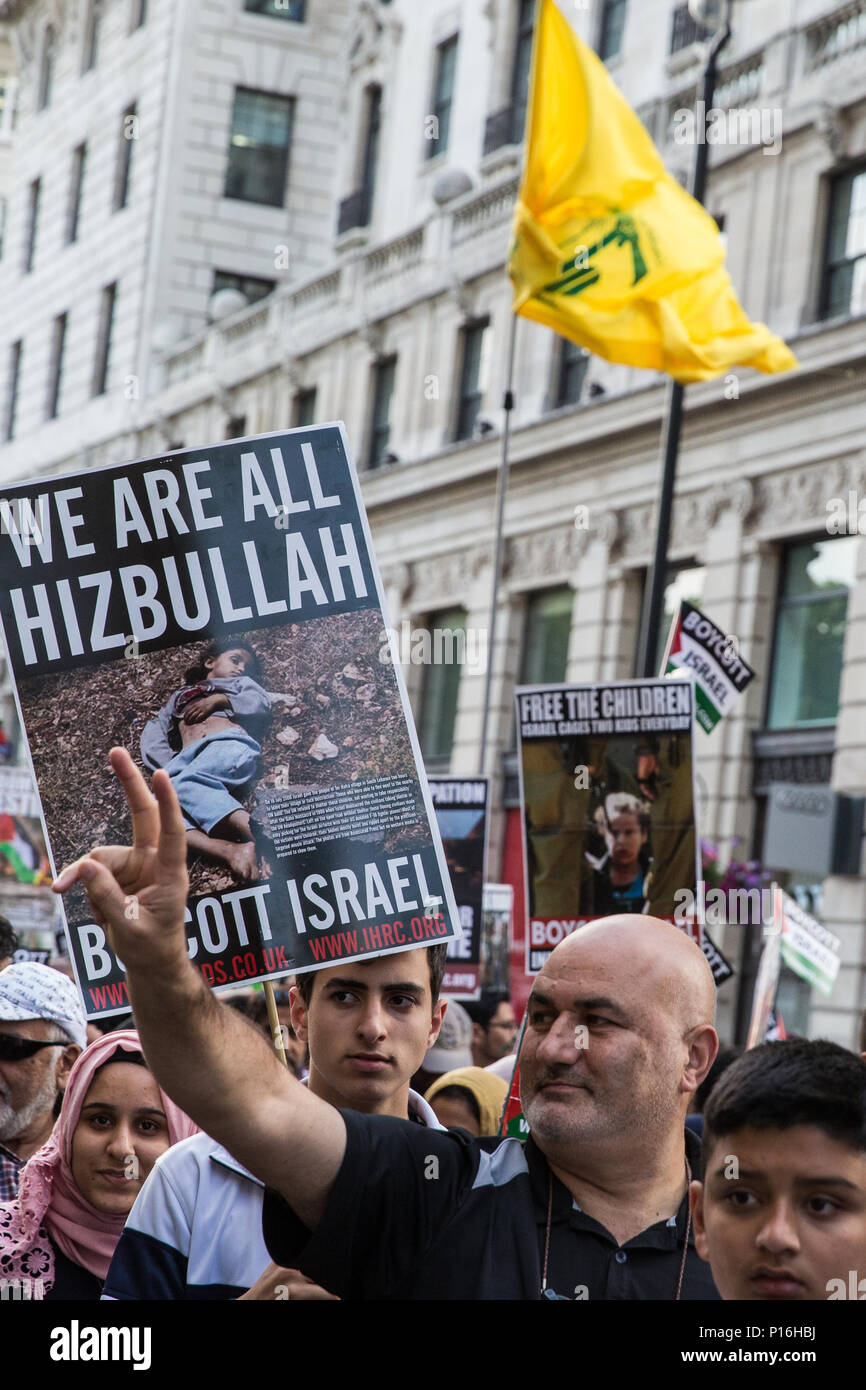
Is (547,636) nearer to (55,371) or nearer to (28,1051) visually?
(28,1051)

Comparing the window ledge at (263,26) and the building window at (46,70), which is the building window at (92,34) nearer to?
the building window at (46,70)

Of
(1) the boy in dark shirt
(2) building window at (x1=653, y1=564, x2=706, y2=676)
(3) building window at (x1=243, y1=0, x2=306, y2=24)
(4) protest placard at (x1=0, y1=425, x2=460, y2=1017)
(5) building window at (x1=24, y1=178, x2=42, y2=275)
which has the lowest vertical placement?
(1) the boy in dark shirt

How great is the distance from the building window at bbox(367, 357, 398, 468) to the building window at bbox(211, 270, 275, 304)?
10.2 metres

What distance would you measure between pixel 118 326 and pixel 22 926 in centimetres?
2663

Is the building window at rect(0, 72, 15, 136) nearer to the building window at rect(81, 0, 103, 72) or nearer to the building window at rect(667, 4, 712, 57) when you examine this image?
the building window at rect(81, 0, 103, 72)

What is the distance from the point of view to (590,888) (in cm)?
704

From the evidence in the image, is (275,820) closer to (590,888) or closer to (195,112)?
(590,888)

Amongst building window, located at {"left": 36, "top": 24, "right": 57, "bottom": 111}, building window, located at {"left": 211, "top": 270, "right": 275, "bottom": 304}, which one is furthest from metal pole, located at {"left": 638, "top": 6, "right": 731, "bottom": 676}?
building window, located at {"left": 36, "top": 24, "right": 57, "bottom": 111}

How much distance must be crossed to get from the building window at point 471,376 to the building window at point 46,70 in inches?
890

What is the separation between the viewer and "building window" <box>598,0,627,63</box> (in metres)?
25.5

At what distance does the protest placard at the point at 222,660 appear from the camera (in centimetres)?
380

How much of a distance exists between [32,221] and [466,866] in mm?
39559

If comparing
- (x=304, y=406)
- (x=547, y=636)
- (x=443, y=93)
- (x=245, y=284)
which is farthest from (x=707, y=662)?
(x=245, y=284)

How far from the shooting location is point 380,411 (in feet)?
97.9
